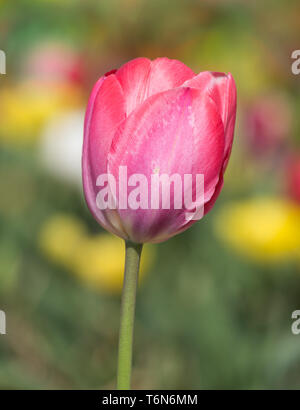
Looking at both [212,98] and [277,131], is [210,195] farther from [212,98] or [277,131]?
[277,131]

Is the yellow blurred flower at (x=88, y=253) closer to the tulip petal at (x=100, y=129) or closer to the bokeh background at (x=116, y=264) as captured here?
the bokeh background at (x=116, y=264)

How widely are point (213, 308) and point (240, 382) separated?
0.41ft

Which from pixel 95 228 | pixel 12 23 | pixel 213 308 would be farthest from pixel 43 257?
pixel 12 23

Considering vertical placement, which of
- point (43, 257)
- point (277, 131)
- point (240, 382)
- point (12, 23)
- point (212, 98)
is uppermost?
point (12, 23)

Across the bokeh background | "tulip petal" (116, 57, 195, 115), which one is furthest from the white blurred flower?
"tulip petal" (116, 57, 195, 115)

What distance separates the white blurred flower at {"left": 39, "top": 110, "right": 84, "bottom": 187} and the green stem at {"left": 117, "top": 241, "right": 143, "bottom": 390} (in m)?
1.00

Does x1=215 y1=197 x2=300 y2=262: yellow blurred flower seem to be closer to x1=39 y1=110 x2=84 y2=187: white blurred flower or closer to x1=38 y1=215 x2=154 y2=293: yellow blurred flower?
x1=38 y1=215 x2=154 y2=293: yellow blurred flower

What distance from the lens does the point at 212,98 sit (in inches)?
12.3

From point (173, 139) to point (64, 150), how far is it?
1046mm

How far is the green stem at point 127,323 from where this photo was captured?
0.27 meters

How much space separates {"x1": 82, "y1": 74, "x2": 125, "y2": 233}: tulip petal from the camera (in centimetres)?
31

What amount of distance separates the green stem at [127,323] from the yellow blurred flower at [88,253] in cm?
77

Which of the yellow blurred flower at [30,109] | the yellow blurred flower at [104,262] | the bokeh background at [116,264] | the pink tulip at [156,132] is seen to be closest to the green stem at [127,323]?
the pink tulip at [156,132]

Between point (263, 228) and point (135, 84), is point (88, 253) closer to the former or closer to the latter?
point (263, 228)
